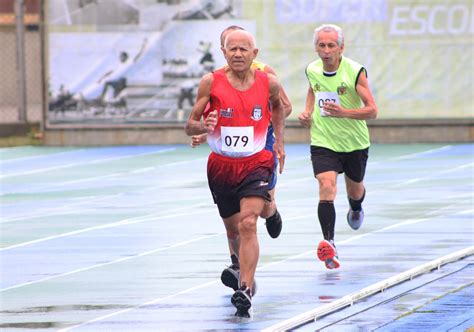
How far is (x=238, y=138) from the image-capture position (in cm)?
1066

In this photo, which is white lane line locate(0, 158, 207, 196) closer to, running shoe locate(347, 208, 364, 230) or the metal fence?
the metal fence

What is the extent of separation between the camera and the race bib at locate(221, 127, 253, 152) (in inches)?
419

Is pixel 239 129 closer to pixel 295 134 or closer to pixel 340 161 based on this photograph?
pixel 340 161

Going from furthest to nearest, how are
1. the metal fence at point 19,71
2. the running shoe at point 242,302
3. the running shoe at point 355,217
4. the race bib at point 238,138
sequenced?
the metal fence at point 19,71 → the running shoe at point 355,217 → the race bib at point 238,138 → the running shoe at point 242,302

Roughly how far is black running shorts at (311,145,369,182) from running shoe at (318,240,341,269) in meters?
1.18

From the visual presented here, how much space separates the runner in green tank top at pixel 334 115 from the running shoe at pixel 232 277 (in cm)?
199

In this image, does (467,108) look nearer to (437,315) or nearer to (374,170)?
(374,170)

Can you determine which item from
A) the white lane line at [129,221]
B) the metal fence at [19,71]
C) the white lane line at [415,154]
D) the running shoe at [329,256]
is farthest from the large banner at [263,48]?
the running shoe at [329,256]

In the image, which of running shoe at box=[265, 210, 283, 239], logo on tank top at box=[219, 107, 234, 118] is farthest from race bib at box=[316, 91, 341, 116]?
logo on tank top at box=[219, 107, 234, 118]

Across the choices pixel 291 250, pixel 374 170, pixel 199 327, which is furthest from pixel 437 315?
pixel 374 170

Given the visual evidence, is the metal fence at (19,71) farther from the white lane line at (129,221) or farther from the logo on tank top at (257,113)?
the logo on tank top at (257,113)

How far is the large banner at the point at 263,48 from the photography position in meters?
30.0

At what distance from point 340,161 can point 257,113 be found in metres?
3.28

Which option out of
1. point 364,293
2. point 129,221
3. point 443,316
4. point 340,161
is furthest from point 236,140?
point 129,221
